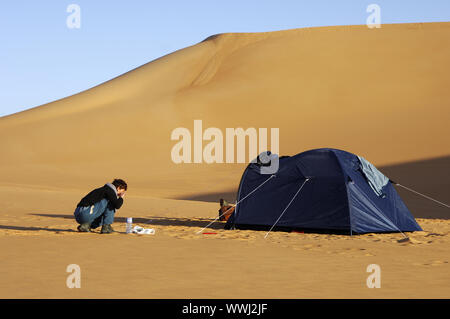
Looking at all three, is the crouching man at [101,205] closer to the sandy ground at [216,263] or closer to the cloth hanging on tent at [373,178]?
the sandy ground at [216,263]

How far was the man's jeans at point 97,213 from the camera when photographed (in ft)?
40.2

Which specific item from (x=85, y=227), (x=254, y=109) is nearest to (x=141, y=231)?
(x=85, y=227)

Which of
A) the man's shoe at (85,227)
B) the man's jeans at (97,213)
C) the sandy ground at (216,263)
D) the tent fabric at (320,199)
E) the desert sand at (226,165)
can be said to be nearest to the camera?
the sandy ground at (216,263)

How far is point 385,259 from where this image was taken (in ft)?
30.7

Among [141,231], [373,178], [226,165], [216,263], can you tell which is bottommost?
[216,263]

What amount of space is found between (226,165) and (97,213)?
28856 millimetres

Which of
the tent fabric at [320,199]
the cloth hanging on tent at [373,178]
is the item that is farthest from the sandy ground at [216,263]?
the cloth hanging on tent at [373,178]

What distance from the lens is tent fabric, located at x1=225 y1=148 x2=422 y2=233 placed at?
43.2 feet

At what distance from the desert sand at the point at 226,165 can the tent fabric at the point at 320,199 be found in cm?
45

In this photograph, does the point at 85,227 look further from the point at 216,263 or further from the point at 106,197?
the point at 216,263

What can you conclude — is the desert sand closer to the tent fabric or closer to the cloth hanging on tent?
the tent fabric

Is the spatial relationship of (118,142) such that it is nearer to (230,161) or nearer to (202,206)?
(230,161)

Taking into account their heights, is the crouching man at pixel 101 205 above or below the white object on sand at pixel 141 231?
above

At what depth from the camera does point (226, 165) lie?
1619 inches
